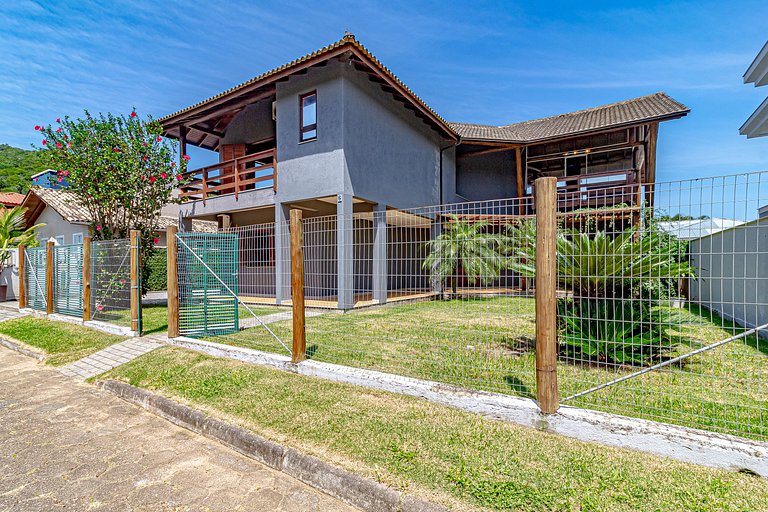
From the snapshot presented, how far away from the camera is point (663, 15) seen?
779 cm

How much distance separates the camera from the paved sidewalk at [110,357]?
18.3 ft

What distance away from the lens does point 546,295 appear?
3082mm

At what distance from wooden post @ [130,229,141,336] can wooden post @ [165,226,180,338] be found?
107 cm

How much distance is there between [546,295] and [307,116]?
9623 mm

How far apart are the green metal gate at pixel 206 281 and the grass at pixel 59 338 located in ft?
5.08

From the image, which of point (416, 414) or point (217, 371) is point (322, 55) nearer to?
point (217, 371)

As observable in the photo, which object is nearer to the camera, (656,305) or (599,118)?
(656,305)

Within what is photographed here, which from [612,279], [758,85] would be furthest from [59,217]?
[758,85]

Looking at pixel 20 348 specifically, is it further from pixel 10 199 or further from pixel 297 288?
pixel 10 199

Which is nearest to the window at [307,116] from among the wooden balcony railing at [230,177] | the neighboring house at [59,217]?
the wooden balcony railing at [230,177]

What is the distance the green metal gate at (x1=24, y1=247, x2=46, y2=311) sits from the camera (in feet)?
32.9

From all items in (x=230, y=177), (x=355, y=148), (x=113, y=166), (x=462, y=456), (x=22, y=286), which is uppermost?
(x=355, y=148)

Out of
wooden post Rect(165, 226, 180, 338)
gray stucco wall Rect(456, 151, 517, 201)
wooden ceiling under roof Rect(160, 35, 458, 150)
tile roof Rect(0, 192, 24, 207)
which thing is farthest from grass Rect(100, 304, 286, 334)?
tile roof Rect(0, 192, 24, 207)

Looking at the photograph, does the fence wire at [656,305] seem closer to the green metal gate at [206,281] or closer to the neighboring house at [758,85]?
the green metal gate at [206,281]
